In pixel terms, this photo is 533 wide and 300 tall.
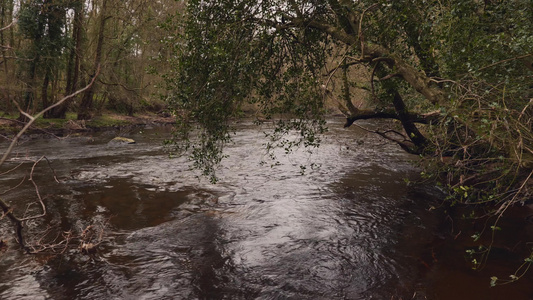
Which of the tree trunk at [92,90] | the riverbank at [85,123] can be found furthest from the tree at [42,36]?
the tree trunk at [92,90]

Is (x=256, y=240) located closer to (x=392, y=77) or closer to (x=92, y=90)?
(x=392, y=77)

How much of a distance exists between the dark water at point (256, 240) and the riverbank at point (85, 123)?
30.7 ft

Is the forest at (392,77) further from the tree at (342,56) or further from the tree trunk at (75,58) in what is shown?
the tree trunk at (75,58)

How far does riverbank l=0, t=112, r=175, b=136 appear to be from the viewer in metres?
23.3

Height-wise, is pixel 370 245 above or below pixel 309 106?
below

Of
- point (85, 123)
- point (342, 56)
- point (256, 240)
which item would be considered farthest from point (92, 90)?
point (342, 56)

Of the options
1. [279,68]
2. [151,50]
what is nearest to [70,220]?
[279,68]

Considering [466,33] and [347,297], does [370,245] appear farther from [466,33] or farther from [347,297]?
[466,33]

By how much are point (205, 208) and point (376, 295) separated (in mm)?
6181

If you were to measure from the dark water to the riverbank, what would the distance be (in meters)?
9.36

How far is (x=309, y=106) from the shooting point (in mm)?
9766

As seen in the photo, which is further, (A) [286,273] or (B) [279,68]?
(B) [279,68]

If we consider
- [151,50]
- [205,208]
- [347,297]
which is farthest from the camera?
[151,50]

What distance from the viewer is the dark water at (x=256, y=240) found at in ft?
21.6
